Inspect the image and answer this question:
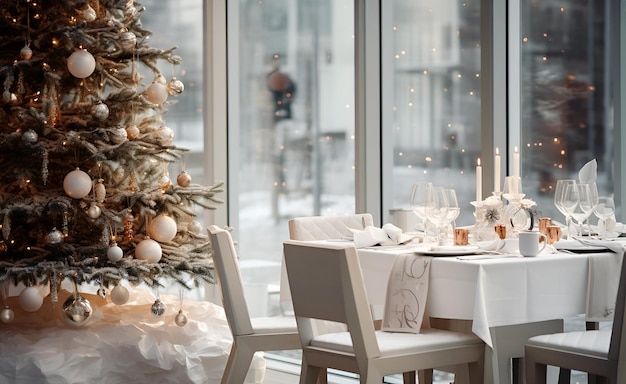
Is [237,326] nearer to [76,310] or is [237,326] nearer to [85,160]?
[76,310]

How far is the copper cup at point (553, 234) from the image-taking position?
313cm

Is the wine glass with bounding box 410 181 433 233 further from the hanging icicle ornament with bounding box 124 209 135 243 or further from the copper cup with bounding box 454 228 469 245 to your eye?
the hanging icicle ornament with bounding box 124 209 135 243

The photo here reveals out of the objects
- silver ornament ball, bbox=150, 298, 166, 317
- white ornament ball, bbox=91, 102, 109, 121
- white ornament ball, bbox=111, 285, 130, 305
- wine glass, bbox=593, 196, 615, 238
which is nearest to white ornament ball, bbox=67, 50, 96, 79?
white ornament ball, bbox=91, 102, 109, 121

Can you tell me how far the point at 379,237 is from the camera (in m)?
3.23

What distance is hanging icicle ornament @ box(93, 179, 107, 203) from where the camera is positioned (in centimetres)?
408

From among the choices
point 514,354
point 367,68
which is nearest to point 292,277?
point 514,354

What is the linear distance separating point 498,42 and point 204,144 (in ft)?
7.58

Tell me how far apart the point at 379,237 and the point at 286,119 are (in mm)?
2258

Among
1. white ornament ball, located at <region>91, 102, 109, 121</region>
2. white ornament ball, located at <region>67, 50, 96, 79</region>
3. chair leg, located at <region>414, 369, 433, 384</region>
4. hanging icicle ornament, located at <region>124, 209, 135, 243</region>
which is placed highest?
white ornament ball, located at <region>67, 50, 96, 79</region>

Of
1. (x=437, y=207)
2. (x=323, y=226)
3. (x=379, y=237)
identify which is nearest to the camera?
(x=437, y=207)

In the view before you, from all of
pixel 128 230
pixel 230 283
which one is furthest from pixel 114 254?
pixel 230 283

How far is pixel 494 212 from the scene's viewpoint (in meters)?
3.25

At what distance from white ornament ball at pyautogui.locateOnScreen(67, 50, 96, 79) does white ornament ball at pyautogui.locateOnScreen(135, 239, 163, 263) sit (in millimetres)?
823

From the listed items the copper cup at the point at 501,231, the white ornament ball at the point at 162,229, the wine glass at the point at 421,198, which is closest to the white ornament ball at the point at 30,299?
the white ornament ball at the point at 162,229
